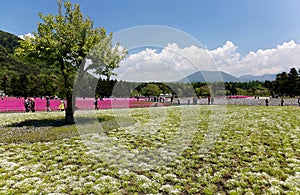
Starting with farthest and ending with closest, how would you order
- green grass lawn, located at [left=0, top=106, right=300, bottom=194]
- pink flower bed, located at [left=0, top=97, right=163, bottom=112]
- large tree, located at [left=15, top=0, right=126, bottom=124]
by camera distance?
1. pink flower bed, located at [left=0, top=97, right=163, bottom=112]
2. large tree, located at [left=15, top=0, right=126, bottom=124]
3. green grass lawn, located at [left=0, top=106, right=300, bottom=194]

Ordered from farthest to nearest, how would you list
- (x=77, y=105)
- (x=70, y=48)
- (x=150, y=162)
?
1. (x=77, y=105)
2. (x=70, y=48)
3. (x=150, y=162)

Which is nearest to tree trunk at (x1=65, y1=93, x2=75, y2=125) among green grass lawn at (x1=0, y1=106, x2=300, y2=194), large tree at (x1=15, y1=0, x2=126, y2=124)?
large tree at (x1=15, y1=0, x2=126, y2=124)

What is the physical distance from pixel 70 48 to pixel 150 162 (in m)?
16.1

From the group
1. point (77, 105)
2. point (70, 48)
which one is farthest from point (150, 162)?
point (77, 105)

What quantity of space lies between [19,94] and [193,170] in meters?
141

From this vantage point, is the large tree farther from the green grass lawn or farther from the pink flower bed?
the pink flower bed

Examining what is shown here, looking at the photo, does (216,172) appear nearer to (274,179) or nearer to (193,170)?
(193,170)

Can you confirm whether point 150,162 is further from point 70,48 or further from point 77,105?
point 77,105

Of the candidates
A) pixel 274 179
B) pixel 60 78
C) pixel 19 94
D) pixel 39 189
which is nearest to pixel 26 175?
pixel 39 189

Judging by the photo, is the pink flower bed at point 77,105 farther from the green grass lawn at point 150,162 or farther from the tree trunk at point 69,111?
the green grass lawn at point 150,162

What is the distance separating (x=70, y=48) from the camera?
78.4 ft

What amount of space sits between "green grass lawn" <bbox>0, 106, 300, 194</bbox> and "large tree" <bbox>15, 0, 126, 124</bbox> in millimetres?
6930

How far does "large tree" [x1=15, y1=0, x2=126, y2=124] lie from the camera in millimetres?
24031

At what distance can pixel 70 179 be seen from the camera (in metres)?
10.9
